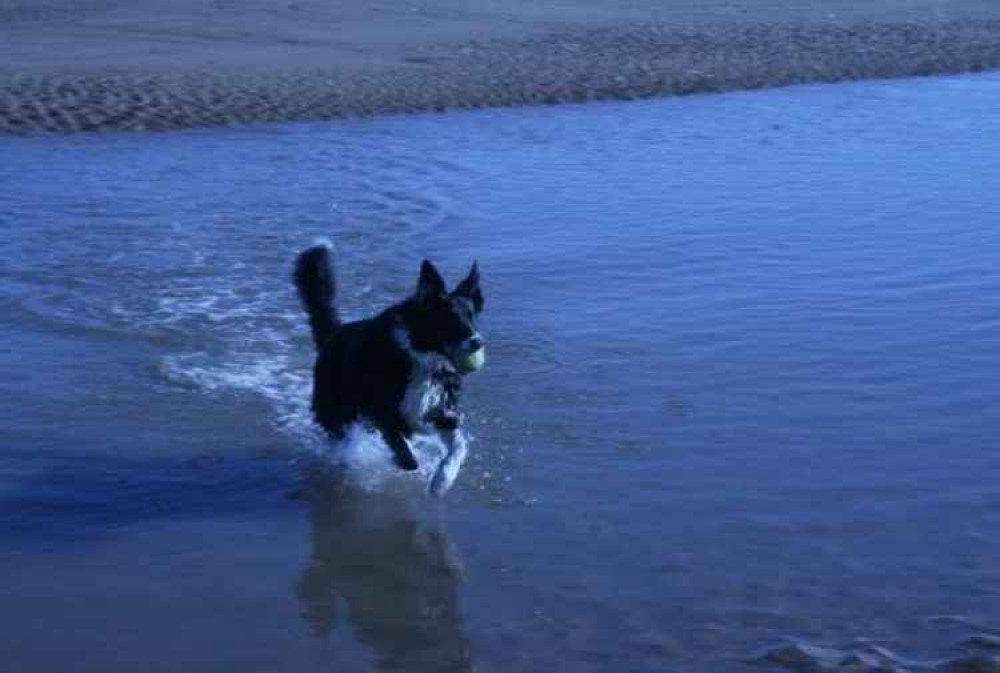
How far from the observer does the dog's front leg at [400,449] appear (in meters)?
7.70

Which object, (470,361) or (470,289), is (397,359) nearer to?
(470,361)

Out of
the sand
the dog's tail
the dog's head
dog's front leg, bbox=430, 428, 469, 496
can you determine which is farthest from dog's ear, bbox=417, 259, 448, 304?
the sand

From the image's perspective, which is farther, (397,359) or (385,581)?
(397,359)

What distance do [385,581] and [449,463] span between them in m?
0.93

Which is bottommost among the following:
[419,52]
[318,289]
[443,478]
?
[443,478]

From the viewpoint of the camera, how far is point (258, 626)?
6133 mm

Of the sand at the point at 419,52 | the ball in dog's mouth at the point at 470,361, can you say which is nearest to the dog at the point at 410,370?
the ball in dog's mouth at the point at 470,361

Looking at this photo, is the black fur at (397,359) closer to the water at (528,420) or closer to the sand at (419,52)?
the water at (528,420)

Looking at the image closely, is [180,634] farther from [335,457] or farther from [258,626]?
[335,457]

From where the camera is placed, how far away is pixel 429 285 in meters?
7.23

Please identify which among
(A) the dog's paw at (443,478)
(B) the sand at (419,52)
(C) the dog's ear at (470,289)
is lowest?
(A) the dog's paw at (443,478)

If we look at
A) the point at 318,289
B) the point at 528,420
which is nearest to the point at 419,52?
the point at 318,289

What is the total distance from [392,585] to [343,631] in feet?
1.68

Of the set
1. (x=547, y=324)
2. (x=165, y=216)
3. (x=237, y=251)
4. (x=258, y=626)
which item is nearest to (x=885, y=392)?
(x=547, y=324)
